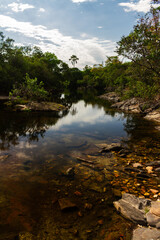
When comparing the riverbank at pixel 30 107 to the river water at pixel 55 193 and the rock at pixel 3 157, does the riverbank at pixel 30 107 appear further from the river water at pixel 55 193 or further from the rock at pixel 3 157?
the rock at pixel 3 157

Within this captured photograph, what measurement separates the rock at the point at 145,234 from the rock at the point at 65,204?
7.40 ft

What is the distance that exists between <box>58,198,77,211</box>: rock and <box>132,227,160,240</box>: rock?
7.40 feet

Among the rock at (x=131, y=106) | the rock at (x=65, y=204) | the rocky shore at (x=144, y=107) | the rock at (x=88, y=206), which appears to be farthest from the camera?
the rock at (x=131, y=106)

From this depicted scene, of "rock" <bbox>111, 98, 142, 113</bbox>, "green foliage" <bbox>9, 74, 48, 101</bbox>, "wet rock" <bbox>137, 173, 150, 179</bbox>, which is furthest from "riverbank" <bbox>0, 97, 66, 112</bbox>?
"wet rock" <bbox>137, 173, 150, 179</bbox>

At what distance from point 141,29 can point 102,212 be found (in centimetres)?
1325

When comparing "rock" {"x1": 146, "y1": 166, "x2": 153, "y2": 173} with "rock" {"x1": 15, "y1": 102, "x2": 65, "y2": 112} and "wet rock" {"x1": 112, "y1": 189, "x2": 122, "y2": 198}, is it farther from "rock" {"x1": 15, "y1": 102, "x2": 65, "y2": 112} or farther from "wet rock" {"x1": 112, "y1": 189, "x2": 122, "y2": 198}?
"rock" {"x1": 15, "y1": 102, "x2": 65, "y2": 112}

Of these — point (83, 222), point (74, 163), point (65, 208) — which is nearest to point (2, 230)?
point (65, 208)

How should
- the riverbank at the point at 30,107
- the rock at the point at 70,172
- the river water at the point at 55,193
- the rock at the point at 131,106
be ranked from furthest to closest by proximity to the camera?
1. the rock at the point at 131,106
2. the riverbank at the point at 30,107
3. the rock at the point at 70,172
4. the river water at the point at 55,193

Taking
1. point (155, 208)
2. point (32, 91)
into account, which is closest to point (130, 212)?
point (155, 208)

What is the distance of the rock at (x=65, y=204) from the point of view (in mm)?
5428

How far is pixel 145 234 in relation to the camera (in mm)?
4102

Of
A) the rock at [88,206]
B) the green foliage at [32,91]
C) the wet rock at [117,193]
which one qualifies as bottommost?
the rock at [88,206]

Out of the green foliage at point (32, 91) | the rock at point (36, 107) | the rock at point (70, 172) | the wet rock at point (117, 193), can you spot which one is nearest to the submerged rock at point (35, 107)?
the rock at point (36, 107)

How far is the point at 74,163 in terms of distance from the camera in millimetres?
8938
